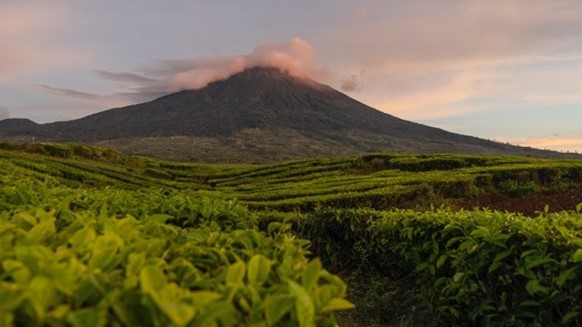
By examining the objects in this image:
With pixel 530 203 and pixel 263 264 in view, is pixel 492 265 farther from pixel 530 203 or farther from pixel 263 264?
pixel 530 203

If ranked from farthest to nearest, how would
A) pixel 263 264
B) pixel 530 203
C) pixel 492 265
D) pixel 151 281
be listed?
pixel 530 203, pixel 492 265, pixel 263 264, pixel 151 281

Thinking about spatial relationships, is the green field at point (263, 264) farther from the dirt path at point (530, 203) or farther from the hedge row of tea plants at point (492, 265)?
the dirt path at point (530, 203)

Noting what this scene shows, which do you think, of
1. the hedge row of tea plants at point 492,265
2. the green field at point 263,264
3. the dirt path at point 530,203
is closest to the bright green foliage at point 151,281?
the green field at point 263,264

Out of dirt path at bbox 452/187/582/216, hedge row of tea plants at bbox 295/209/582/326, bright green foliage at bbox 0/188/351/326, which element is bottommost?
dirt path at bbox 452/187/582/216

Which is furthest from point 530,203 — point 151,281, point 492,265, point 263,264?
point 151,281

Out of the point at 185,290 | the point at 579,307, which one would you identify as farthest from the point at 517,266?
the point at 185,290

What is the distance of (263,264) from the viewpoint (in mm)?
2549

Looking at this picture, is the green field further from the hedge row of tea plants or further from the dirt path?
the dirt path

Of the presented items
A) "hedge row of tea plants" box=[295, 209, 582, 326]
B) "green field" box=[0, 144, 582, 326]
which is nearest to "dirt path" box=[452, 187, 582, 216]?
"green field" box=[0, 144, 582, 326]

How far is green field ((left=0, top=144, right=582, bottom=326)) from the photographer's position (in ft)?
6.53

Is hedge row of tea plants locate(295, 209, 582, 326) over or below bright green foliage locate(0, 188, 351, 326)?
below

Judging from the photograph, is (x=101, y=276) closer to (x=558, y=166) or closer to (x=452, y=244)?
(x=452, y=244)

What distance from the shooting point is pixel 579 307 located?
5344 mm

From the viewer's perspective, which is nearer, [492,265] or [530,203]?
[492,265]
